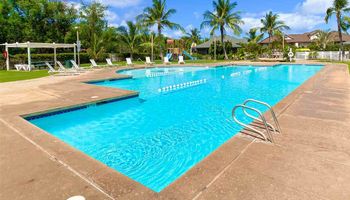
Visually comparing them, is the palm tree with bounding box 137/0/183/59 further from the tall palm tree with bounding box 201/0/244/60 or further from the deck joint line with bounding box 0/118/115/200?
the deck joint line with bounding box 0/118/115/200

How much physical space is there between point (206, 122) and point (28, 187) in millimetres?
4424

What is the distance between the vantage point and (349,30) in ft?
97.3

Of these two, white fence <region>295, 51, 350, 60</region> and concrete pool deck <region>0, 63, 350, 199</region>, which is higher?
white fence <region>295, 51, 350, 60</region>

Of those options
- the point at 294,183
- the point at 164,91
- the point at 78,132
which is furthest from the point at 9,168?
the point at 164,91

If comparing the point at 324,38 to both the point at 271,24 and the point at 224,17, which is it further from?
the point at 224,17

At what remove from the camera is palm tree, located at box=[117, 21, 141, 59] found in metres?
30.7

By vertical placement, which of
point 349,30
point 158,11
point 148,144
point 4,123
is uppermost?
point 158,11

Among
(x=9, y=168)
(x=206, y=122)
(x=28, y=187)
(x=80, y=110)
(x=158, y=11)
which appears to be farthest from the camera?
(x=158, y=11)

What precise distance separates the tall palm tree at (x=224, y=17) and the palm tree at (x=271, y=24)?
700 cm

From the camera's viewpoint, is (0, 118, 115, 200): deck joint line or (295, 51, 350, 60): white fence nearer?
(0, 118, 115, 200): deck joint line

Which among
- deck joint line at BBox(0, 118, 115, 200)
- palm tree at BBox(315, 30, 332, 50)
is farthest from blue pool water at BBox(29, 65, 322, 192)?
palm tree at BBox(315, 30, 332, 50)

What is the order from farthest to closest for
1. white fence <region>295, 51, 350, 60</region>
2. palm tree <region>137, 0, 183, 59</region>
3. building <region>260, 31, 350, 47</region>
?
building <region>260, 31, 350, 47</region> < white fence <region>295, 51, 350, 60</region> < palm tree <region>137, 0, 183, 59</region>

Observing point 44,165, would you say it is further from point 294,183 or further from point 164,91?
point 164,91

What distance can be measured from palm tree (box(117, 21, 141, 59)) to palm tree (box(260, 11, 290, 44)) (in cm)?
1819
